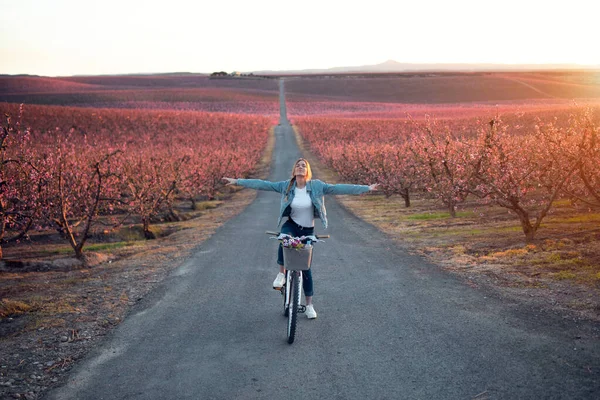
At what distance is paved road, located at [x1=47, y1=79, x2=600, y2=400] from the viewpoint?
5.83 meters

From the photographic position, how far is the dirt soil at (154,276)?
762 cm

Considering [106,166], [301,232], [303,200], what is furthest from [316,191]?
[106,166]

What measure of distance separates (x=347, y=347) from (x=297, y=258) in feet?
4.42

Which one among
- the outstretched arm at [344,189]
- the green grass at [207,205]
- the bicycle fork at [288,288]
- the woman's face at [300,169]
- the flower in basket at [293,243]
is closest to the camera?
the flower in basket at [293,243]

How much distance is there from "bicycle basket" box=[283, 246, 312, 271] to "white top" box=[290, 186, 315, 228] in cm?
70

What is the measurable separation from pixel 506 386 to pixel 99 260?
12.7 metres

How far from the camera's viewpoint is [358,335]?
7.45 m

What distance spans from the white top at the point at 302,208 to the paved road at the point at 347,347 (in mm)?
1527

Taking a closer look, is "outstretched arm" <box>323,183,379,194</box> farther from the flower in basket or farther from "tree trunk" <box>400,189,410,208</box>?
"tree trunk" <box>400,189,410,208</box>

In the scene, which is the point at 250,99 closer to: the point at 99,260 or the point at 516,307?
the point at 99,260

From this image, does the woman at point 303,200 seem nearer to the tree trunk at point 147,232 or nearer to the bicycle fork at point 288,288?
the bicycle fork at point 288,288

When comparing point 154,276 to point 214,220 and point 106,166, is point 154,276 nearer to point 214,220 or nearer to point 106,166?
point 214,220

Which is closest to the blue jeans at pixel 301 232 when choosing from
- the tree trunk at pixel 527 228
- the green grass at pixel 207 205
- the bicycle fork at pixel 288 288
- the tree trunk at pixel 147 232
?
the bicycle fork at pixel 288 288

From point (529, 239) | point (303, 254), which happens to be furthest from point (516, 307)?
point (529, 239)
